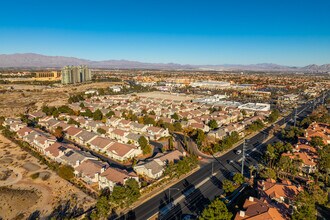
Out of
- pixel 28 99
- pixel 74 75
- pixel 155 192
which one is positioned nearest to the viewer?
pixel 155 192

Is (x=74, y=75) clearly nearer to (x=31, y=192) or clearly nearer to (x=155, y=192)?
(x=31, y=192)

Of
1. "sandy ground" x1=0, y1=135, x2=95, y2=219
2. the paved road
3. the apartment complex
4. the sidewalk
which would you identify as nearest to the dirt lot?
the apartment complex

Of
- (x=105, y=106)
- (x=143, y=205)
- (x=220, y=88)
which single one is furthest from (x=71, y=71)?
(x=143, y=205)

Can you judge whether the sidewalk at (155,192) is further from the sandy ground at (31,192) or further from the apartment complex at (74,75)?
the apartment complex at (74,75)

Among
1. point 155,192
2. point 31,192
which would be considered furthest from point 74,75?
point 155,192

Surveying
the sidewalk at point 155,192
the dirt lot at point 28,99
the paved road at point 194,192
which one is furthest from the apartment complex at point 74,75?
the sidewalk at point 155,192
